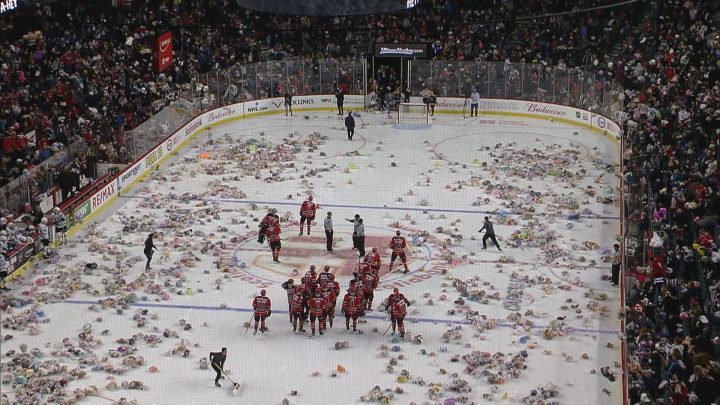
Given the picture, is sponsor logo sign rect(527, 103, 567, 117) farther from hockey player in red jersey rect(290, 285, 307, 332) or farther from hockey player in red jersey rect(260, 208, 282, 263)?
hockey player in red jersey rect(290, 285, 307, 332)

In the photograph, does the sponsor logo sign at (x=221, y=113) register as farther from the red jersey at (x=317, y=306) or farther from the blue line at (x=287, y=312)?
the red jersey at (x=317, y=306)

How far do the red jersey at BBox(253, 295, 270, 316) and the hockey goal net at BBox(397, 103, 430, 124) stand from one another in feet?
62.5

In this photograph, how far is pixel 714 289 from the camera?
1917 centimetres

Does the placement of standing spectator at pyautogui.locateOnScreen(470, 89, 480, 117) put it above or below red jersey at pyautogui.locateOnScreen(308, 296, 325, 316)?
above

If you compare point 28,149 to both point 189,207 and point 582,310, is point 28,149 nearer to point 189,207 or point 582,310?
point 189,207

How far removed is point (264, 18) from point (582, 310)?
24826 mm

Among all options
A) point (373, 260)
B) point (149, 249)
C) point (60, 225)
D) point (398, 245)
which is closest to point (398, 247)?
point (398, 245)

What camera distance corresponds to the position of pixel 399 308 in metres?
20.7

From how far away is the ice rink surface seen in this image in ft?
63.5

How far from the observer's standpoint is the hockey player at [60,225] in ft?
84.2

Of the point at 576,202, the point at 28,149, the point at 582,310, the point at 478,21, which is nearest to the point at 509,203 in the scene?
the point at 576,202

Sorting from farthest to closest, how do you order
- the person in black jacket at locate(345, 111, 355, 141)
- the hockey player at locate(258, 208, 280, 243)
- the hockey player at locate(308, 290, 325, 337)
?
the person in black jacket at locate(345, 111, 355, 141) → the hockey player at locate(258, 208, 280, 243) → the hockey player at locate(308, 290, 325, 337)

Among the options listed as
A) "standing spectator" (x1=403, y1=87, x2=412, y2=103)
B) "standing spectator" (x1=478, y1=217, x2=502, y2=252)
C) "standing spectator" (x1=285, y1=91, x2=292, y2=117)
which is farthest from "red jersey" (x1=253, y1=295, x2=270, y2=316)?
"standing spectator" (x1=403, y1=87, x2=412, y2=103)

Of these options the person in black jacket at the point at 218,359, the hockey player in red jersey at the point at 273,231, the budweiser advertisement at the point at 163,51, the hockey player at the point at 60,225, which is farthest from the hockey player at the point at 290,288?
the budweiser advertisement at the point at 163,51
